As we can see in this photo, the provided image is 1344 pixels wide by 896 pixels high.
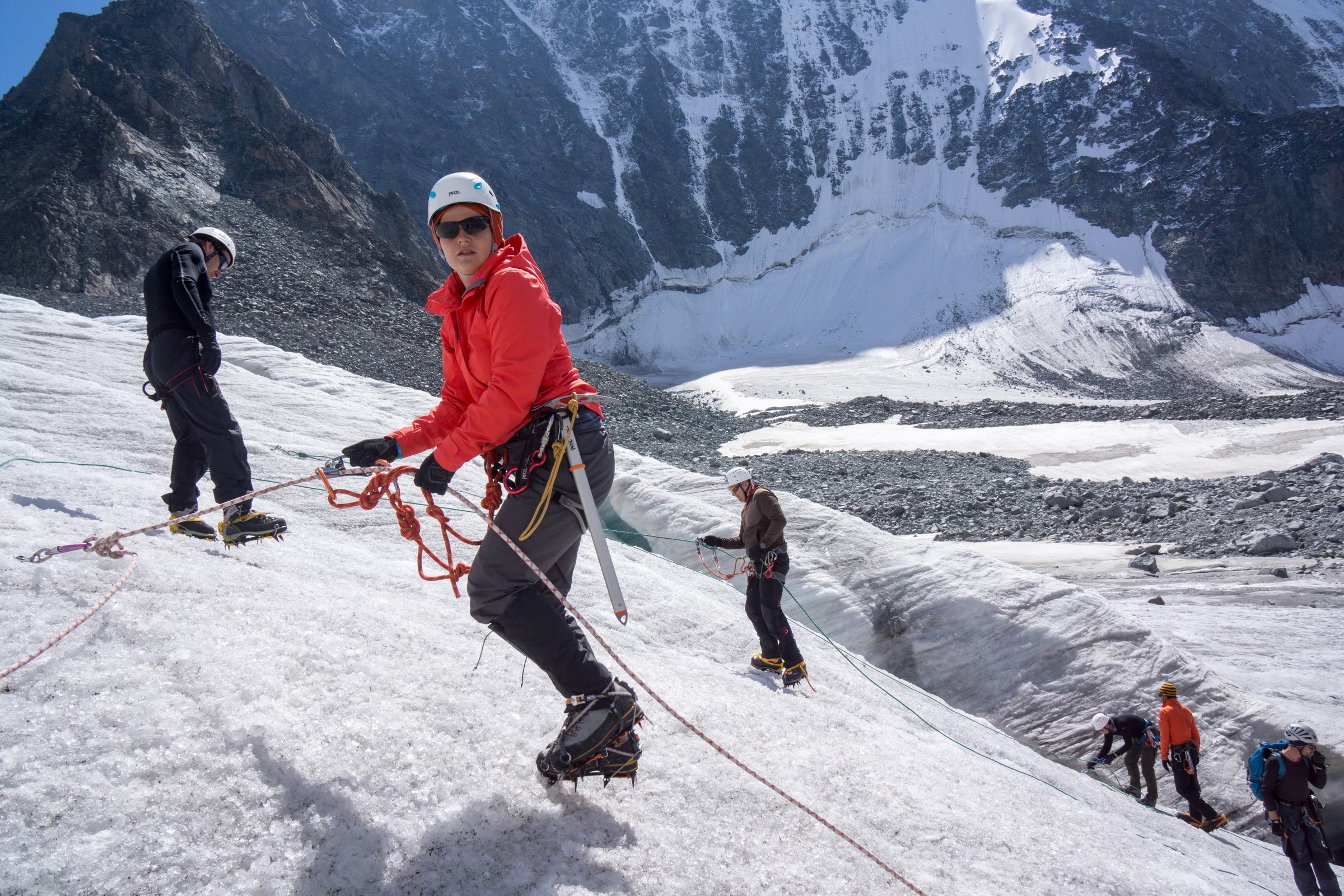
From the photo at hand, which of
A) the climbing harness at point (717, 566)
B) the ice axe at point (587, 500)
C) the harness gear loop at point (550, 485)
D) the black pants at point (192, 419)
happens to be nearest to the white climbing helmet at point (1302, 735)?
the climbing harness at point (717, 566)

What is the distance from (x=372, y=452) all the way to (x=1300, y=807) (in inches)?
321

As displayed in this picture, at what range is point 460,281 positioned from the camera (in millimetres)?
3084

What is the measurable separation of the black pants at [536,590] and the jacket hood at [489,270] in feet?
2.02

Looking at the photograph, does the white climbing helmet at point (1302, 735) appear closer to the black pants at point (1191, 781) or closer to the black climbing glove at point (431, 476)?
the black pants at point (1191, 781)

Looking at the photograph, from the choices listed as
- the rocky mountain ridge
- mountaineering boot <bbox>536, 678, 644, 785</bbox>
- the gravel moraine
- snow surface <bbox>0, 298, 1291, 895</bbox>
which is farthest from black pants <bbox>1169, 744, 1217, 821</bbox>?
the rocky mountain ridge

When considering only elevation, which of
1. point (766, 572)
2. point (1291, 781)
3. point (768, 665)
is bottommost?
point (1291, 781)

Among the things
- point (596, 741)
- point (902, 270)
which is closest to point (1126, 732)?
point (596, 741)

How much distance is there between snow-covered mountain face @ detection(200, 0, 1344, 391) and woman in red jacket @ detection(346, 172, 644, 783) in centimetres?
6819

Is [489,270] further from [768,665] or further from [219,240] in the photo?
[768,665]

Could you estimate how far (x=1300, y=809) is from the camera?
21.1 ft

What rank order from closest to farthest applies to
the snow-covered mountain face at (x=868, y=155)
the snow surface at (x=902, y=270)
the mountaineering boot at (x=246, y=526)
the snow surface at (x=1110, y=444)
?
the mountaineering boot at (x=246, y=526) → the snow surface at (x=1110, y=444) → the snow surface at (x=902, y=270) → the snow-covered mountain face at (x=868, y=155)

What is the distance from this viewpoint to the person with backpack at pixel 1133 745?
7.40m

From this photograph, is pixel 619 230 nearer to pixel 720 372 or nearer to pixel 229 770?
pixel 720 372

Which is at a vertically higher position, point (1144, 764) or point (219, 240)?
point (219, 240)
